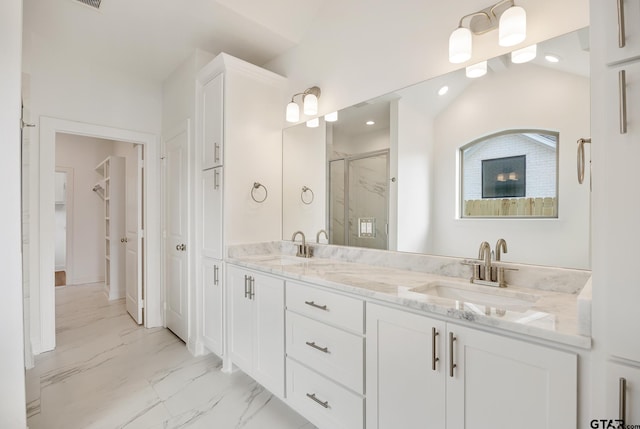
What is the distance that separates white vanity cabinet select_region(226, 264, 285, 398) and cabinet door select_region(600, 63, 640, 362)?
1.47 m

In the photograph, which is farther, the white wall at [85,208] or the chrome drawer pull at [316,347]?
the white wall at [85,208]

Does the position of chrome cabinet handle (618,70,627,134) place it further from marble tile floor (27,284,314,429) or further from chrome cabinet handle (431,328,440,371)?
marble tile floor (27,284,314,429)

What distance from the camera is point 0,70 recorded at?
1.34m

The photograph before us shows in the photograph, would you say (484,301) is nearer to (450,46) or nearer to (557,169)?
(557,169)

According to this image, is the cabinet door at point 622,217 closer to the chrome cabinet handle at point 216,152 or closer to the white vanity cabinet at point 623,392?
the white vanity cabinet at point 623,392

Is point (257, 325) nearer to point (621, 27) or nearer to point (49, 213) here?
point (621, 27)

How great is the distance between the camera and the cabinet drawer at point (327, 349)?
1.43 m

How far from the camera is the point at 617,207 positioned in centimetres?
81

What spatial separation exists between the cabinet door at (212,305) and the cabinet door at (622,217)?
2.29 meters

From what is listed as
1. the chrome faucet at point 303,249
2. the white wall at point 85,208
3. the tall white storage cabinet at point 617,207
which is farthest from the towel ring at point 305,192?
the white wall at point 85,208

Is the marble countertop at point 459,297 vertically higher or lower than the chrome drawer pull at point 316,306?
higher

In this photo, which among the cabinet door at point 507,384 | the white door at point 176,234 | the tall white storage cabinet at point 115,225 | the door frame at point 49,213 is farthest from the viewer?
the tall white storage cabinet at point 115,225

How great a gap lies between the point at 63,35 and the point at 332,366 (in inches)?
134

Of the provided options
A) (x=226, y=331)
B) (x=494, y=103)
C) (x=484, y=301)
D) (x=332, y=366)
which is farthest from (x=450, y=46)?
(x=226, y=331)
